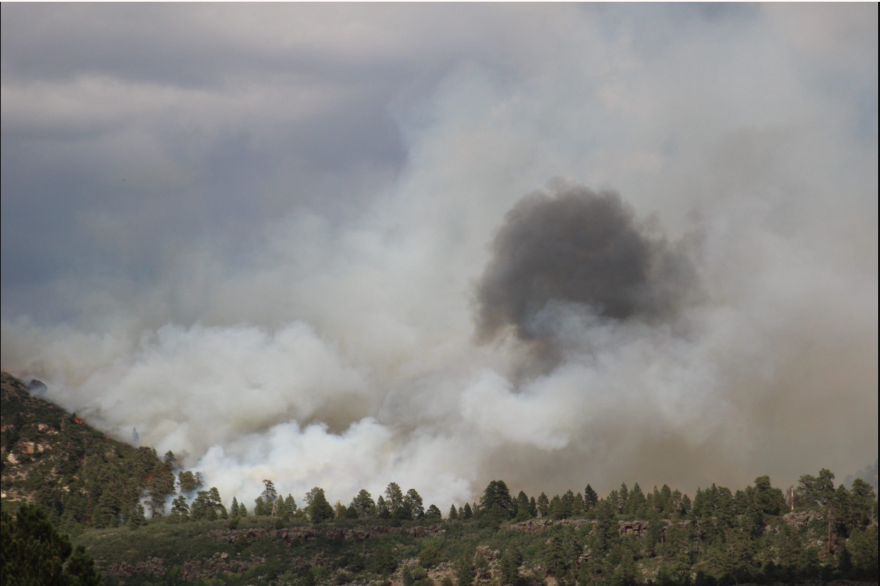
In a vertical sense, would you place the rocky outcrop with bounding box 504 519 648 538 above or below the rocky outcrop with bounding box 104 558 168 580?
above

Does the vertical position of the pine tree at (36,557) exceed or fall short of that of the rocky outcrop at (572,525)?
it exceeds it

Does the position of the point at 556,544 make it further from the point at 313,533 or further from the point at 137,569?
the point at 137,569

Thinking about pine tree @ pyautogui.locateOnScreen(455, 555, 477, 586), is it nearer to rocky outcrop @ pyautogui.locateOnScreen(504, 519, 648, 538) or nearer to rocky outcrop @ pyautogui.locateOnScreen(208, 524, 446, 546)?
rocky outcrop @ pyautogui.locateOnScreen(504, 519, 648, 538)

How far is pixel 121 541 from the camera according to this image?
18125 centimetres

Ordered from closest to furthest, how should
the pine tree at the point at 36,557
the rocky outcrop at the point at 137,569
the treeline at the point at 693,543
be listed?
1. the pine tree at the point at 36,557
2. the treeline at the point at 693,543
3. the rocky outcrop at the point at 137,569

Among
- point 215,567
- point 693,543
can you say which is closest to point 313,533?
point 215,567

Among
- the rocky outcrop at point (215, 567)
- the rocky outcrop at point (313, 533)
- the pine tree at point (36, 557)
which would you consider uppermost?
the pine tree at point (36, 557)

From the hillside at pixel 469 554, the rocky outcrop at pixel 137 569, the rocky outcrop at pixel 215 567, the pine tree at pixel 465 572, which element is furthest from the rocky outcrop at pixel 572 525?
the rocky outcrop at pixel 137 569

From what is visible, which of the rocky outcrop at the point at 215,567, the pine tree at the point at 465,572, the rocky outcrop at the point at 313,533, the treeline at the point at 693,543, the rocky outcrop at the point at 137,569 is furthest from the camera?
the rocky outcrop at the point at 313,533

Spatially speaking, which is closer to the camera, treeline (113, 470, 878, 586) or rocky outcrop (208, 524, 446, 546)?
treeline (113, 470, 878, 586)

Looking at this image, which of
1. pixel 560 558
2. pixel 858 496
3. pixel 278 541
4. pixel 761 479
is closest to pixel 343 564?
pixel 278 541

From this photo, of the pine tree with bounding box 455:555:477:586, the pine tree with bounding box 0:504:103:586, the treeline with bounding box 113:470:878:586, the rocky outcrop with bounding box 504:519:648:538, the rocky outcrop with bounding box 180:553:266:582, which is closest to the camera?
the pine tree with bounding box 0:504:103:586

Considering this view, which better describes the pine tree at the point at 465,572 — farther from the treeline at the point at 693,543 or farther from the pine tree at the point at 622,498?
the pine tree at the point at 622,498

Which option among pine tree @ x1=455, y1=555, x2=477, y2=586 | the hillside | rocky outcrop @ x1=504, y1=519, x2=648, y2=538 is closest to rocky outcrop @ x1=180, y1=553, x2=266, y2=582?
the hillside
